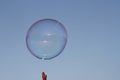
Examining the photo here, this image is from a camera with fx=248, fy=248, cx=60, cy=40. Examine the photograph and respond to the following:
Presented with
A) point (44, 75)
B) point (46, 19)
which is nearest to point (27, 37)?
point (46, 19)

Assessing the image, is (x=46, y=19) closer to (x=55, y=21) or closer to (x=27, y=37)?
(x=55, y=21)

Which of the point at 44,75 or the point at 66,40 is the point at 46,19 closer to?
the point at 66,40

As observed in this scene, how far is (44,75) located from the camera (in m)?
12.6

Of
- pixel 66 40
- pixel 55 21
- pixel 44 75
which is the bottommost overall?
pixel 44 75

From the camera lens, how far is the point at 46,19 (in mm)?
18703

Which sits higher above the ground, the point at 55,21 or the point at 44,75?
the point at 55,21

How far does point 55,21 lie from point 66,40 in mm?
1639

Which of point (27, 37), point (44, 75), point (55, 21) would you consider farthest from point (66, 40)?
point (44, 75)

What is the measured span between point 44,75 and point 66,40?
621cm

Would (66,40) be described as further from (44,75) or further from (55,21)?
(44,75)

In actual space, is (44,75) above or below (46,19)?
below

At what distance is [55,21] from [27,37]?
239 cm

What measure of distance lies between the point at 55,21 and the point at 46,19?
2.40ft

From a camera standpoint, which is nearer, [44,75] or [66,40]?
[44,75]
